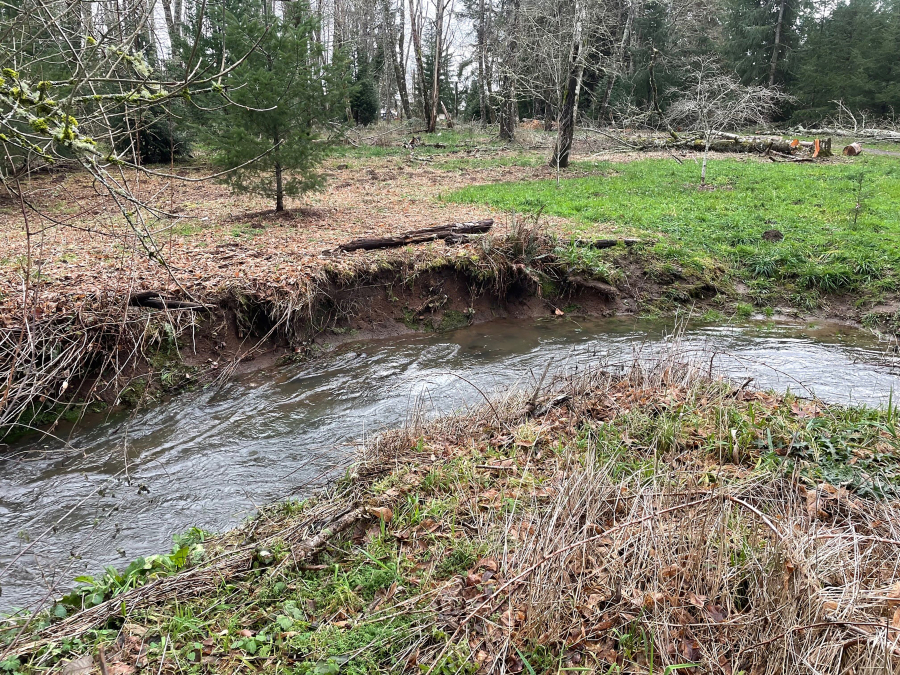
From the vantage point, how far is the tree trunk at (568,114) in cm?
1574

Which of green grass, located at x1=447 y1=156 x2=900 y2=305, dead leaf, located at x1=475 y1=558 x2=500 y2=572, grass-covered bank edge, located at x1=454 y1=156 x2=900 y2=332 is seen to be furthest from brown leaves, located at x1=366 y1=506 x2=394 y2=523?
green grass, located at x1=447 y1=156 x2=900 y2=305

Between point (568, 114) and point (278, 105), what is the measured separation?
10.4 metres

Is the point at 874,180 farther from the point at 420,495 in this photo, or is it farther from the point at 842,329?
the point at 420,495

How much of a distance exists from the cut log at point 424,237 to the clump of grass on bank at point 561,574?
5.49 meters

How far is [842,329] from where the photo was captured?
8.19 meters

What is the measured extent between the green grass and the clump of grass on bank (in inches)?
245

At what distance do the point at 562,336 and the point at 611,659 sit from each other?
20.5 ft

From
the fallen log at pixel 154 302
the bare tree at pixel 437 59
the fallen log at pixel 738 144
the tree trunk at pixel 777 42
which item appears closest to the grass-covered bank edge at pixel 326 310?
the fallen log at pixel 154 302

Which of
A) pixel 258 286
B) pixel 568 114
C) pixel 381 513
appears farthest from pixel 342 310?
pixel 568 114

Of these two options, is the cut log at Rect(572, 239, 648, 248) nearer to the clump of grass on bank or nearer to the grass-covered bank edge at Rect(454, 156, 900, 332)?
the grass-covered bank edge at Rect(454, 156, 900, 332)

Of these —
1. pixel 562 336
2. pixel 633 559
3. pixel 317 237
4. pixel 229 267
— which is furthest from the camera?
pixel 317 237

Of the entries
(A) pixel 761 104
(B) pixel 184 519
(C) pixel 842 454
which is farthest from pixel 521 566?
(A) pixel 761 104

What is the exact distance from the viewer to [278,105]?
921 cm

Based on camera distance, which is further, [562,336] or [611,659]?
[562,336]
